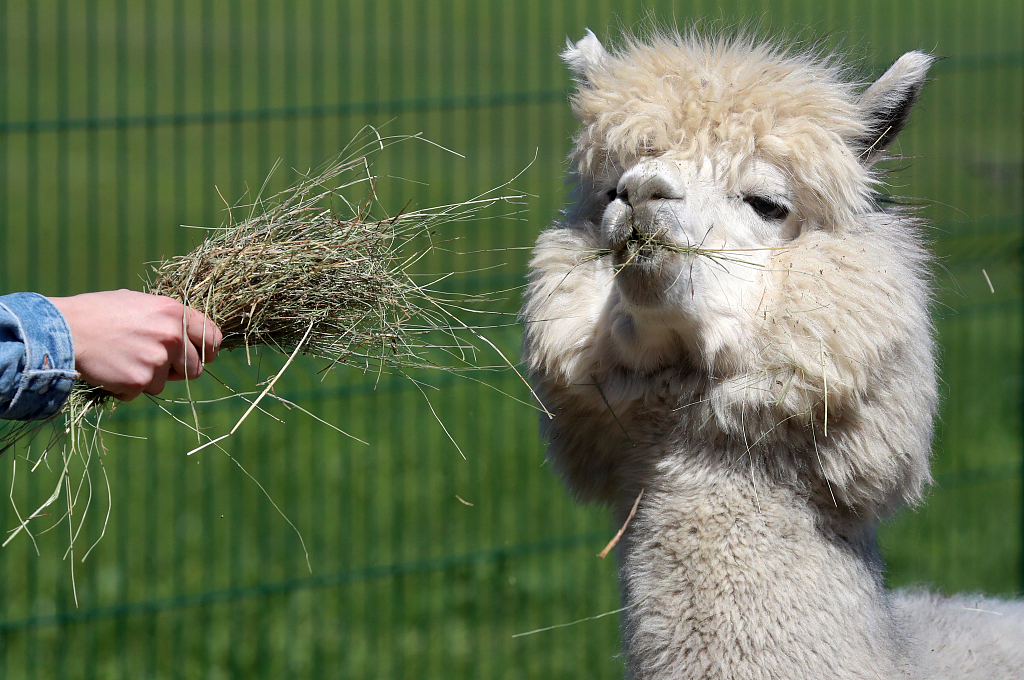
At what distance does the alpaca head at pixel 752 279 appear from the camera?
1.96 m

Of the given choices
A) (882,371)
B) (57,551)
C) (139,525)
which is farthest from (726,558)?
(139,525)

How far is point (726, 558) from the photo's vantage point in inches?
78.4

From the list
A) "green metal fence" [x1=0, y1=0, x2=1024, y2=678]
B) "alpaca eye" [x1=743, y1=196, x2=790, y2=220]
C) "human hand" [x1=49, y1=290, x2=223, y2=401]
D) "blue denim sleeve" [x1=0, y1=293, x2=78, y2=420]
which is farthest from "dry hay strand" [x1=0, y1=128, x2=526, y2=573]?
"green metal fence" [x1=0, y1=0, x2=1024, y2=678]

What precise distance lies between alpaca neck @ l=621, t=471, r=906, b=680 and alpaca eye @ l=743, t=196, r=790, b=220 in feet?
1.82

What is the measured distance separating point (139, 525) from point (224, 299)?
13.4 feet

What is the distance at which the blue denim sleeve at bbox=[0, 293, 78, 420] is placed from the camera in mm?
1773

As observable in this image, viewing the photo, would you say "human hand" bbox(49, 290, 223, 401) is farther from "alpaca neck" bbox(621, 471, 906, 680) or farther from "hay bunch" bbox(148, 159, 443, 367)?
"alpaca neck" bbox(621, 471, 906, 680)

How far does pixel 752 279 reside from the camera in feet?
6.71

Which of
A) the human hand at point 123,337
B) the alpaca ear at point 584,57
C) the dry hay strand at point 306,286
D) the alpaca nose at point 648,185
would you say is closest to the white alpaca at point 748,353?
the alpaca nose at point 648,185

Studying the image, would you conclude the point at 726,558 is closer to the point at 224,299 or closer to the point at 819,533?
the point at 819,533

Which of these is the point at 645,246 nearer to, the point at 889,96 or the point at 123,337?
the point at 889,96

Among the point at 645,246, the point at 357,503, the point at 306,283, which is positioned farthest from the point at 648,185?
the point at 357,503

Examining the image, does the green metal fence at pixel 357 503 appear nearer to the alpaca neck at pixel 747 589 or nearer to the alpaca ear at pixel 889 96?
the alpaca ear at pixel 889 96

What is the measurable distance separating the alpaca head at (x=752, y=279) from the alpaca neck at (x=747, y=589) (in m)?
0.10
